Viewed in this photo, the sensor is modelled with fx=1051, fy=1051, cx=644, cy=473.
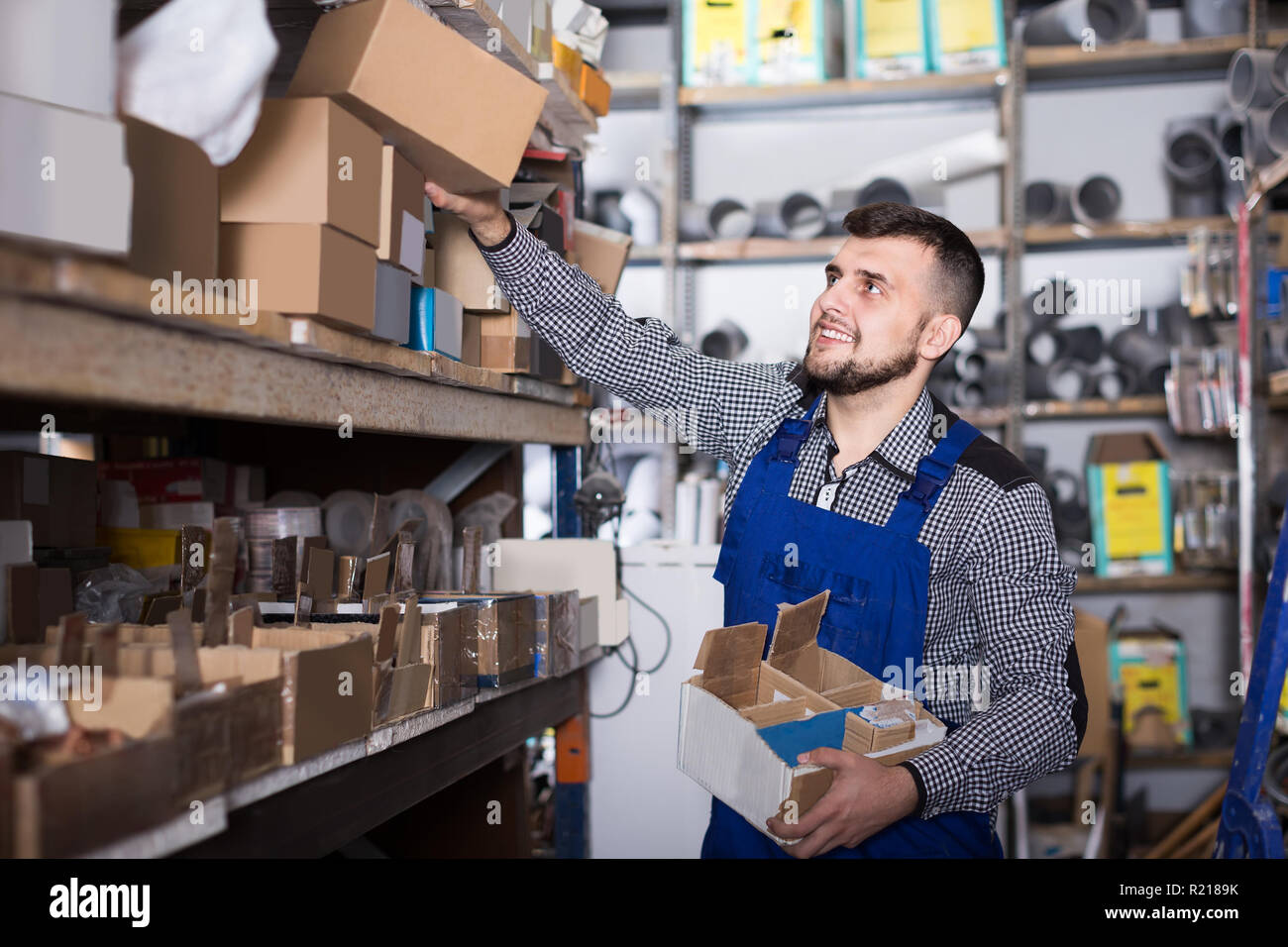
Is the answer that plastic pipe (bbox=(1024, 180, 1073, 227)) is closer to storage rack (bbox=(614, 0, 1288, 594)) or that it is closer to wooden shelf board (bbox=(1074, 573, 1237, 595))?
storage rack (bbox=(614, 0, 1288, 594))

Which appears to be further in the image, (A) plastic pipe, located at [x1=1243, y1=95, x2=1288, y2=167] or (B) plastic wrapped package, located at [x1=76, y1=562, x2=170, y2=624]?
(A) plastic pipe, located at [x1=1243, y1=95, x2=1288, y2=167]

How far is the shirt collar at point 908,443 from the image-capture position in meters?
1.78

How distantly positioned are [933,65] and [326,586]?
9.43ft

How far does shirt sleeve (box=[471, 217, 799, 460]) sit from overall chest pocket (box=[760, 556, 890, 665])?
41 cm

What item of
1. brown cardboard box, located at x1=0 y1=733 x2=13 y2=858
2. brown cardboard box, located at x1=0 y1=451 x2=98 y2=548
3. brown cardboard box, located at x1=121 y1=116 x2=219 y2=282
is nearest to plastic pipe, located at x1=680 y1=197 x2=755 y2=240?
brown cardboard box, located at x1=0 y1=451 x2=98 y2=548

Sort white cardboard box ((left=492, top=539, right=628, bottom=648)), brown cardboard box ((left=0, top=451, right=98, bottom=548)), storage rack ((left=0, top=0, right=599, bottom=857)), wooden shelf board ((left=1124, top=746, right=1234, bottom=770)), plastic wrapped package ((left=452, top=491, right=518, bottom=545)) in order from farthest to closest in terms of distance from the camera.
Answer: wooden shelf board ((left=1124, top=746, right=1234, bottom=770)) → plastic wrapped package ((left=452, top=491, right=518, bottom=545)) → white cardboard box ((left=492, top=539, right=628, bottom=648)) → brown cardboard box ((left=0, top=451, right=98, bottom=548)) → storage rack ((left=0, top=0, right=599, bottom=857))

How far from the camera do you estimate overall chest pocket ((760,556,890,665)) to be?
162 centimetres

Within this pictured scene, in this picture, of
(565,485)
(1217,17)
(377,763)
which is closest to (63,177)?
(377,763)

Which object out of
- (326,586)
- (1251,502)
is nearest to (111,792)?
(326,586)

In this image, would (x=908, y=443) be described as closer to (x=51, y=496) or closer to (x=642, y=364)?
(x=642, y=364)

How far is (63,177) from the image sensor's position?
0.86 metres

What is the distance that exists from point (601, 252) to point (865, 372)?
0.76m
